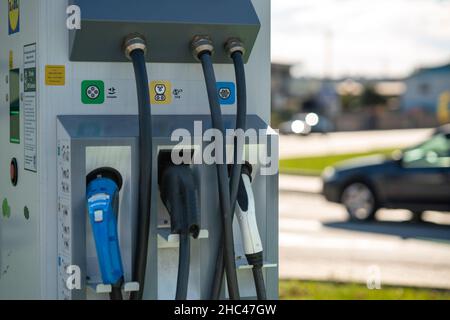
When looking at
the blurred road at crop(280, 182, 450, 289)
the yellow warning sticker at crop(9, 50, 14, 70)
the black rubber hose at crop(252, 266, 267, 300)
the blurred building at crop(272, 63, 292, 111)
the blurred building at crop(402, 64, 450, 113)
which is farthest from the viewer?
the blurred building at crop(272, 63, 292, 111)

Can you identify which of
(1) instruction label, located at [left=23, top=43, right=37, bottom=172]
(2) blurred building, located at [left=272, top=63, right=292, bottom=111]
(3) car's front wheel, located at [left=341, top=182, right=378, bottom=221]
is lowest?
(3) car's front wheel, located at [left=341, top=182, right=378, bottom=221]

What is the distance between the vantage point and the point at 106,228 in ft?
10.8

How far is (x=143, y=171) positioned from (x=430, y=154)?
1120 centimetres

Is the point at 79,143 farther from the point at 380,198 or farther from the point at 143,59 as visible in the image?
the point at 380,198

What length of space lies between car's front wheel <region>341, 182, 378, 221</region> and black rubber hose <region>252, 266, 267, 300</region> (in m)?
11.0

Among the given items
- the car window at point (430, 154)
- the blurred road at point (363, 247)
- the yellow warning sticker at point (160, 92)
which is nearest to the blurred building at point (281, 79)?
the blurred road at point (363, 247)

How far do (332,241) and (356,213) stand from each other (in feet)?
7.70

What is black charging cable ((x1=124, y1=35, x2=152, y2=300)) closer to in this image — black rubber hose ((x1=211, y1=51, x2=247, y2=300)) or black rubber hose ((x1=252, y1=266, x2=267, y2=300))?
black rubber hose ((x1=211, y1=51, x2=247, y2=300))

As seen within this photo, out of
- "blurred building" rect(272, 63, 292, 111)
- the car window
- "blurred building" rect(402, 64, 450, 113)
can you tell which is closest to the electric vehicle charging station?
the car window

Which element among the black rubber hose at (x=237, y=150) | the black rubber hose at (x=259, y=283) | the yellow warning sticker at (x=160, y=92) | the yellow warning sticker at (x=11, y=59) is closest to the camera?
the black rubber hose at (x=237, y=150)

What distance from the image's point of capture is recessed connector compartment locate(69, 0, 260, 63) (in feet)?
11.2

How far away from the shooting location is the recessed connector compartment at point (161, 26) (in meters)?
3.43

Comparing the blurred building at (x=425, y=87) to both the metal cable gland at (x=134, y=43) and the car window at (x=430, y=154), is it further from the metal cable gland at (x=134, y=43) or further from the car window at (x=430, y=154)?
the metal cable gland at (x=134, y=43)

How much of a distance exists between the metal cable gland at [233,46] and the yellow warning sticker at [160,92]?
272mm
